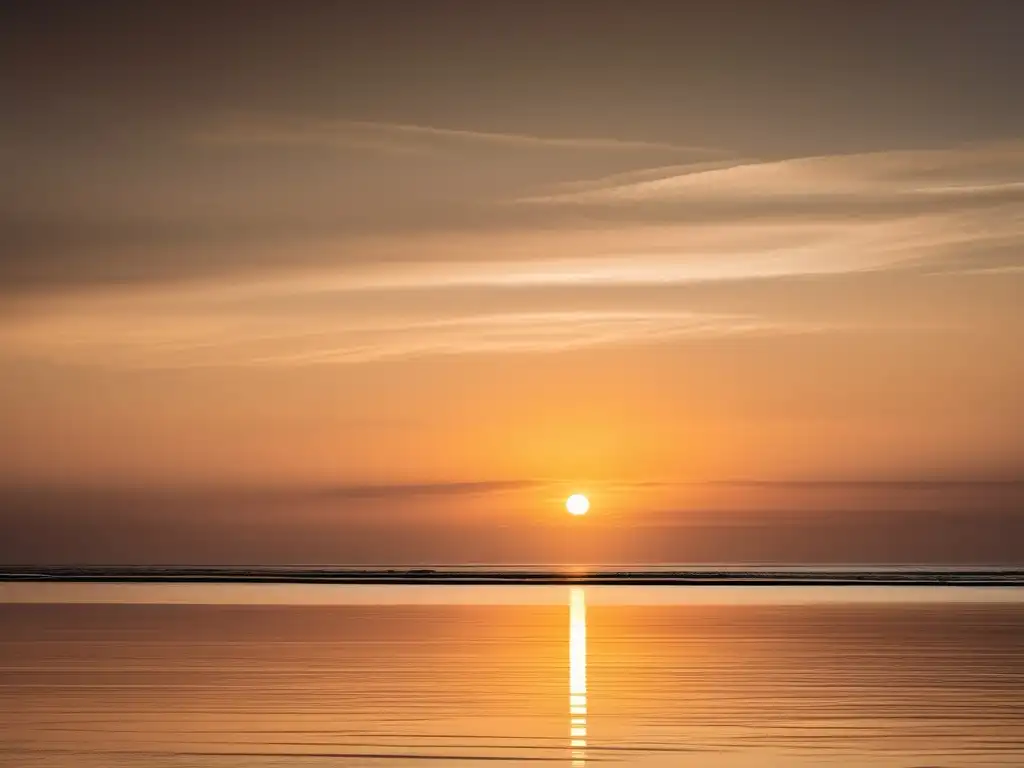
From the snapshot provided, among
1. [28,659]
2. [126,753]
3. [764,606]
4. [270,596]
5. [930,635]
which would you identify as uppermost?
[270,596]

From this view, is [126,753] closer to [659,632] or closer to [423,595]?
[659,632]

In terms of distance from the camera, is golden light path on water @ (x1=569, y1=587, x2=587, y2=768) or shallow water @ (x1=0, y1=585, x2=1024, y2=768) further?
golden light path on water @ (x1=569, y1=587, x2=587, y2=768)

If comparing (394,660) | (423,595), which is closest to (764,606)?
(423,595)

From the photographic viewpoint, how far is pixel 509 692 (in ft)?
59.2

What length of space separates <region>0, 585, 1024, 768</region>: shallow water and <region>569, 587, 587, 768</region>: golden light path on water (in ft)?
0.19

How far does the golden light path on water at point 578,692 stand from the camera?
1391 centimetres

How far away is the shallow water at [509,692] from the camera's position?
13680 millimetres

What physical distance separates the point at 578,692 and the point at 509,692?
2.67 feet

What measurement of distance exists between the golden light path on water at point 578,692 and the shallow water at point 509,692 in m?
0.06

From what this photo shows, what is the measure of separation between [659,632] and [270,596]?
81.5ft

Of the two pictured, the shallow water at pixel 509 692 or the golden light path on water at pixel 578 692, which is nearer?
the shallow water at pixel 509 692

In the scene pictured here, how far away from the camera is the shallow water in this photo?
13680mm

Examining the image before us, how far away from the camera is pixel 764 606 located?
43.3 m

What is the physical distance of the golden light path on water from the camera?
45.6ft
